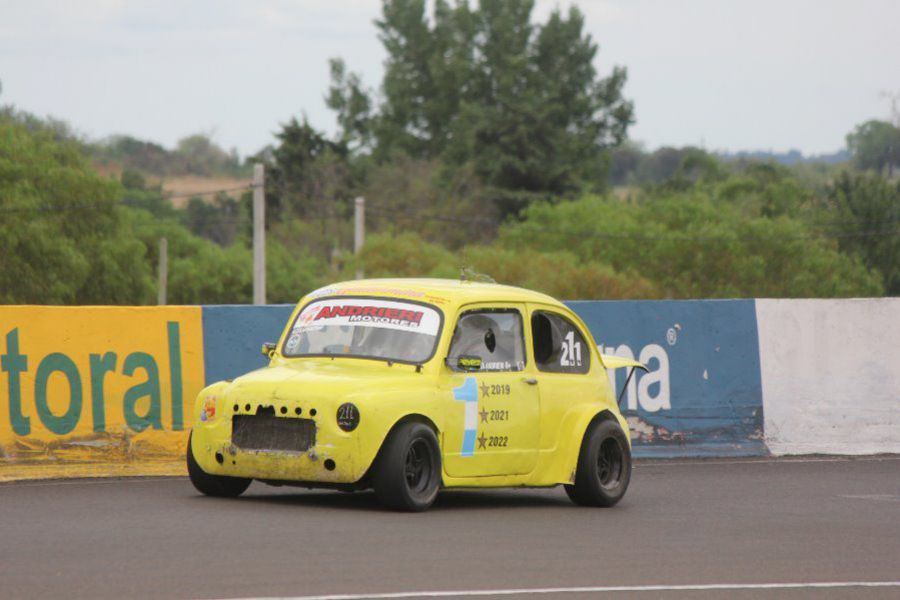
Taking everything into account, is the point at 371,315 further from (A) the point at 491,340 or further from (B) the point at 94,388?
(B) the point at 94,388

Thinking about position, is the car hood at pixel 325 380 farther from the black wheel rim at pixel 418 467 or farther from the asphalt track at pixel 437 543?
the asphalt track at pixel 437 543

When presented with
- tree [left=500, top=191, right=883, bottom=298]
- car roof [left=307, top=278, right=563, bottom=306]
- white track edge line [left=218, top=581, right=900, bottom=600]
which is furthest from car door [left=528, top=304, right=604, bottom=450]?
tree [left=500, top=191, right=883, bottom=298]

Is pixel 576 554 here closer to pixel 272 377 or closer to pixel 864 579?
pixel 864 579

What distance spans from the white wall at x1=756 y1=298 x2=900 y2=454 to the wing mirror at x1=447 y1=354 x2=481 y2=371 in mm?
7445

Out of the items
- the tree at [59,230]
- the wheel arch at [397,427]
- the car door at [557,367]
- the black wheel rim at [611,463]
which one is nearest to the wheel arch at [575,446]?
the car door at [557,367]

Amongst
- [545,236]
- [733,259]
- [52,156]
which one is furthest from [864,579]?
[545,236]

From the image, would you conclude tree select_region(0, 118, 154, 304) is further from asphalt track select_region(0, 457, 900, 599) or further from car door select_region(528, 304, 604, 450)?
car door select_region(528, 304, 604, 450)

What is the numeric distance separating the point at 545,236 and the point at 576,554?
68853 millimetres

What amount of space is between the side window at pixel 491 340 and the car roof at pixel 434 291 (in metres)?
0.12

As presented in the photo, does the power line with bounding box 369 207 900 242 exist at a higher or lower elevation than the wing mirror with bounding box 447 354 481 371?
higher

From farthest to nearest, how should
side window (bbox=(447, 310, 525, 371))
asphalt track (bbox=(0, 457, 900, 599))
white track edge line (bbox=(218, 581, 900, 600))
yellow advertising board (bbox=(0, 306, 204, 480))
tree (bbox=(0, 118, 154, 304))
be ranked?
tree (bbox=(0, 118, 154, 304)), yellow advertising board (bbox=(0, 306, 204, 480)), side window (bbox=(447, 310, 525, 371)), asphalt track (bbox=(0, 457, 900, 599)), white track edge line (bbox=(218, 581, 900, 600))

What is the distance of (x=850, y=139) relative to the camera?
129 metres

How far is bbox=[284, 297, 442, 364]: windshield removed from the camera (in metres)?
12.3

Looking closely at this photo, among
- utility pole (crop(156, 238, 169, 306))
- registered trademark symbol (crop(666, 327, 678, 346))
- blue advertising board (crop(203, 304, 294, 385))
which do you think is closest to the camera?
blue advertising board (crop(203, 304, 294, 385))
